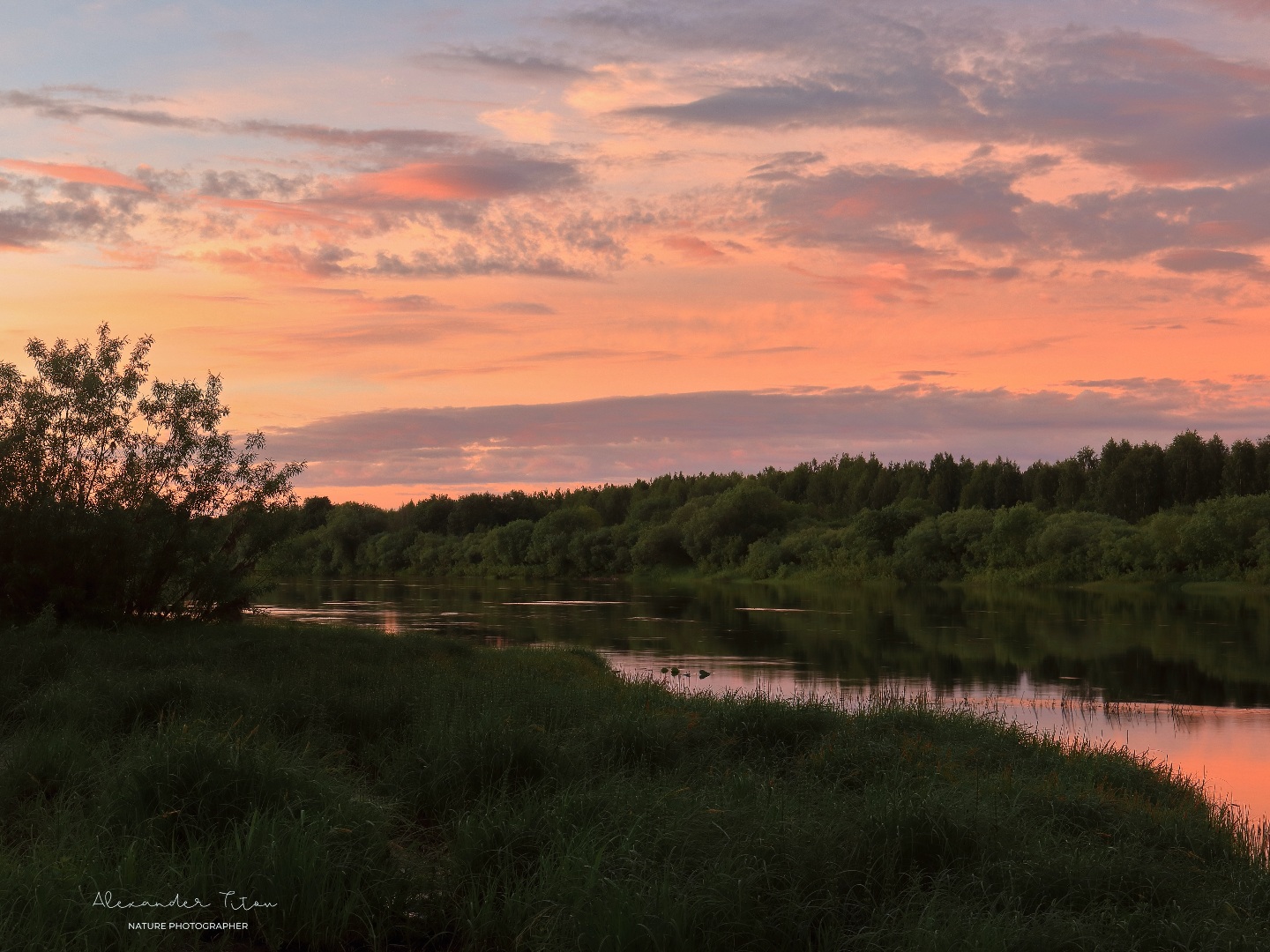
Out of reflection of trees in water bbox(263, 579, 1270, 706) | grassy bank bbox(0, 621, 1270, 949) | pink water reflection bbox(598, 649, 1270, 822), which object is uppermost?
grassy bank bbox(0, 621, 1270, 949)

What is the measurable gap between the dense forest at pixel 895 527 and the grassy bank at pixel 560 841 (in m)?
52.5

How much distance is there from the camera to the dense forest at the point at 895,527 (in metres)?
82.7

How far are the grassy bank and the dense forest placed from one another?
52526mm

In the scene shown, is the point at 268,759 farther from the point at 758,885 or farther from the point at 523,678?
the point at 523,678

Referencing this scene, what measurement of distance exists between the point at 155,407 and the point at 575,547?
323 feet

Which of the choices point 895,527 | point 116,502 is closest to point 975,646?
point 116,502

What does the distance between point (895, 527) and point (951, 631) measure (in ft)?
192

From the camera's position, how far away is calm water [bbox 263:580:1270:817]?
26.8 meters
